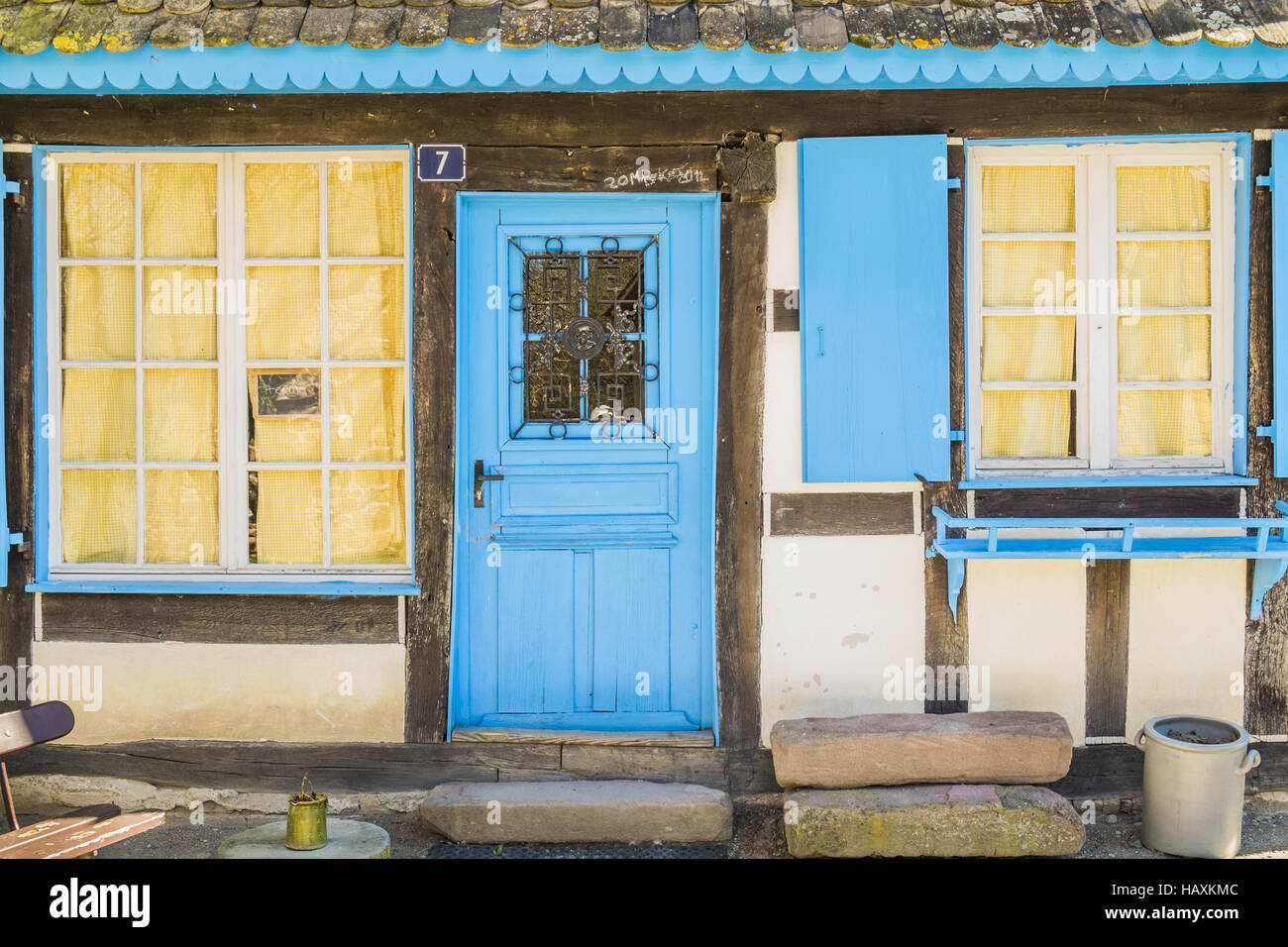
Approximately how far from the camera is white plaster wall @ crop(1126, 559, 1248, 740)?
15.6ft

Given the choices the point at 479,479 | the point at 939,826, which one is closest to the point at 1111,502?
the point at 939,826

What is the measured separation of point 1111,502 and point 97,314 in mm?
4482

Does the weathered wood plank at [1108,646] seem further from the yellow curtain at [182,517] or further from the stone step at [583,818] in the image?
the yellow curtain at [182,517]

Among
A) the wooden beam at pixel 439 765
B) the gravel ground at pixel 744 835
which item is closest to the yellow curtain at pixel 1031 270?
the wooden beam at pixel 439 765

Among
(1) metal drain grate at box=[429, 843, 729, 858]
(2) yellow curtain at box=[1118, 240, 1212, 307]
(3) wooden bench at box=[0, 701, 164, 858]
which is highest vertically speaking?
(2) yellow curtain at box=[1118, 240, 1212, 307]

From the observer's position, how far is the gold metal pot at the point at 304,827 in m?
3.59

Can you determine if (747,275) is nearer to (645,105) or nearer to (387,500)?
(645,105)

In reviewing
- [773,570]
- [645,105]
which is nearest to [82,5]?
[645,105]

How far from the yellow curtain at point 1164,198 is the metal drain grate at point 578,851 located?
318 centimetres

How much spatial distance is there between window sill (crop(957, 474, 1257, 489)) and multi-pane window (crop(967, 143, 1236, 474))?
94 mm

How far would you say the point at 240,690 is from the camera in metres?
4.81

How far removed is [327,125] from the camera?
186 inches

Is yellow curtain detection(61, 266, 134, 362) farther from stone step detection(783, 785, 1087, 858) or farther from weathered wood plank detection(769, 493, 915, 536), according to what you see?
stone step detection(783, 785, 1087, 858)

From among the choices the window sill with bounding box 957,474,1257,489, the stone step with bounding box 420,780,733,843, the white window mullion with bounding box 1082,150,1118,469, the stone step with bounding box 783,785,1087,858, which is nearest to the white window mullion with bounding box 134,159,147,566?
the stone step with bounding box 420,780,733,843
